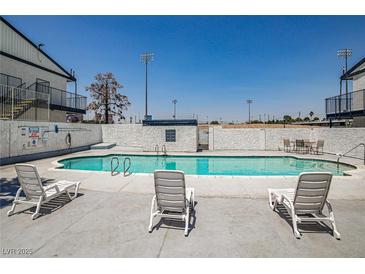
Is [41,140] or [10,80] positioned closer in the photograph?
[41,140]

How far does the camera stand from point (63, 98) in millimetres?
19016

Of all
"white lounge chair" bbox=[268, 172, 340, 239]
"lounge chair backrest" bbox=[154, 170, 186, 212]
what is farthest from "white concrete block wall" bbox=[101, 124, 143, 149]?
"white lounge chair" bbox=[268, 172, 340, 239]

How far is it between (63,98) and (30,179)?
17465 millimetres

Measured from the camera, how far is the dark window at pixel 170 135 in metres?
16.6

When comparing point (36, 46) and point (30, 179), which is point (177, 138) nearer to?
point (30, 179)

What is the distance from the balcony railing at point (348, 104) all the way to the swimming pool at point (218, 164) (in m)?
4.83

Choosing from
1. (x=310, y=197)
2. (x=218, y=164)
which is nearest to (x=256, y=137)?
(x=218, y=164)

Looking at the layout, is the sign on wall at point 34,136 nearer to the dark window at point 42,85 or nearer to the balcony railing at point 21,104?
the balcony railing at point 21,104

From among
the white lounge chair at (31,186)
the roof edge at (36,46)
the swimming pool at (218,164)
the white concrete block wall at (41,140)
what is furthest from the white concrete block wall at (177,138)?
the roof edge at (36,46)

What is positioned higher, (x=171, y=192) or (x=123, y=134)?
(x=123, y=134)

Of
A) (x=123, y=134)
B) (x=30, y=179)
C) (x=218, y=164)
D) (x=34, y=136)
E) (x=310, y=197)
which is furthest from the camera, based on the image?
(x=123, y=134)

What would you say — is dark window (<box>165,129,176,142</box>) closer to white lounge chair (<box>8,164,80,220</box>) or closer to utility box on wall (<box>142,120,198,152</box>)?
utility box on wall (<box>142,120,198,152</box>)
